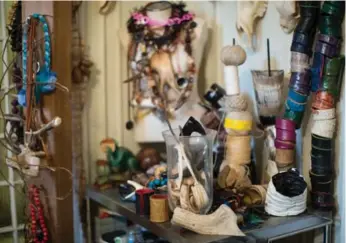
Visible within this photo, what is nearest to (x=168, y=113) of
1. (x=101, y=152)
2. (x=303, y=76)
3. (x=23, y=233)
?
(x=101, y=152)

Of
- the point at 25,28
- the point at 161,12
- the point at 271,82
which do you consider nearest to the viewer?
the point at 25,28

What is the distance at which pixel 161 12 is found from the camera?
5.24 feet

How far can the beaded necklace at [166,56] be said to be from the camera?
1608mm

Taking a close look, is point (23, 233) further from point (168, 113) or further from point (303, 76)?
point (303, 76)

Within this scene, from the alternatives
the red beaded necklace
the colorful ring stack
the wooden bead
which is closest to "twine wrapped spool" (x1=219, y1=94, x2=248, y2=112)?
the colorful ring stack

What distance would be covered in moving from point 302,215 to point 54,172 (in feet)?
2.29

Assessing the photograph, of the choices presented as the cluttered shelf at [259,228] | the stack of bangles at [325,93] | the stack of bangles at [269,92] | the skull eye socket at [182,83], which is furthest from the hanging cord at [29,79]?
the stack of bangles at [325,93]

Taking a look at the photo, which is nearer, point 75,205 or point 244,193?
point 244,193

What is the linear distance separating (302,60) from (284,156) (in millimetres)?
275

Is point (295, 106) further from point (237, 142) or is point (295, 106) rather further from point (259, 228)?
point (259, 228)

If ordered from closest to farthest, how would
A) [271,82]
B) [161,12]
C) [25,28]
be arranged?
[25,28]
[271,82]
[161,12]

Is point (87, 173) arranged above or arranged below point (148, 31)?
below

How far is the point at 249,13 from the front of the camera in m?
1.55

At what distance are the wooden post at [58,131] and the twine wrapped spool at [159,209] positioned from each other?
0.30 meters
